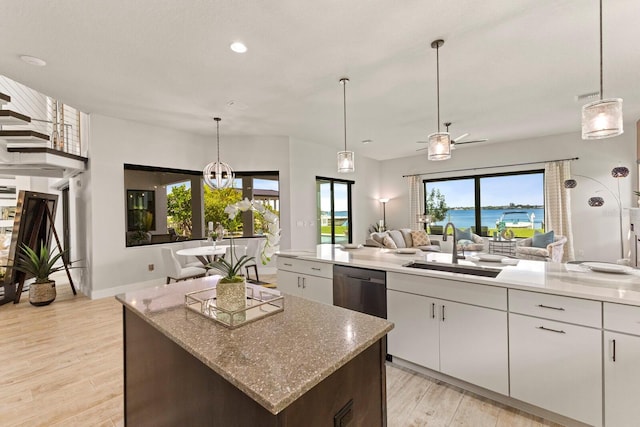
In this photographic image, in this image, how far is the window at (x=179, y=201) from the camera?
4.99m

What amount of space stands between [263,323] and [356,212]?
22.1 feet

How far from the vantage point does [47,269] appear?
413 cm

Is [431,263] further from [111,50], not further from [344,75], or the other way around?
[111,50]

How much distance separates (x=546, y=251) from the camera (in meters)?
5.15

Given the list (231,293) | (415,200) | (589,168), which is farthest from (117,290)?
(589,168)

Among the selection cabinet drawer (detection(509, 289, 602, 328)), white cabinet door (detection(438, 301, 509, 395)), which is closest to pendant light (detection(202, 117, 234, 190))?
white cabinet door (detection(438, 301, 509, 395))

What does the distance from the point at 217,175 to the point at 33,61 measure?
2430mm

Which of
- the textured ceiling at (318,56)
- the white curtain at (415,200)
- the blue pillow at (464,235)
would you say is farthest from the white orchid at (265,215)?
the white curtain at (415,200)

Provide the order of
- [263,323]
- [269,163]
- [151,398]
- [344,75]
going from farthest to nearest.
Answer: [269,163], [344,75], [151,398], [263,323]

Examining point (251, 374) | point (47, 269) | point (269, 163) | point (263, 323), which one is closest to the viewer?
point (251, 374)

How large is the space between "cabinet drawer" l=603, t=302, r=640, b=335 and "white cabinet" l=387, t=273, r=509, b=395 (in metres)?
0.48

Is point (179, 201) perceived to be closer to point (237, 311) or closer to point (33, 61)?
point (33, 61)

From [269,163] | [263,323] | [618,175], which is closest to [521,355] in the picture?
[263,323]

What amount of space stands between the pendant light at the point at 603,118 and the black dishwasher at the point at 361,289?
5.88 feet
